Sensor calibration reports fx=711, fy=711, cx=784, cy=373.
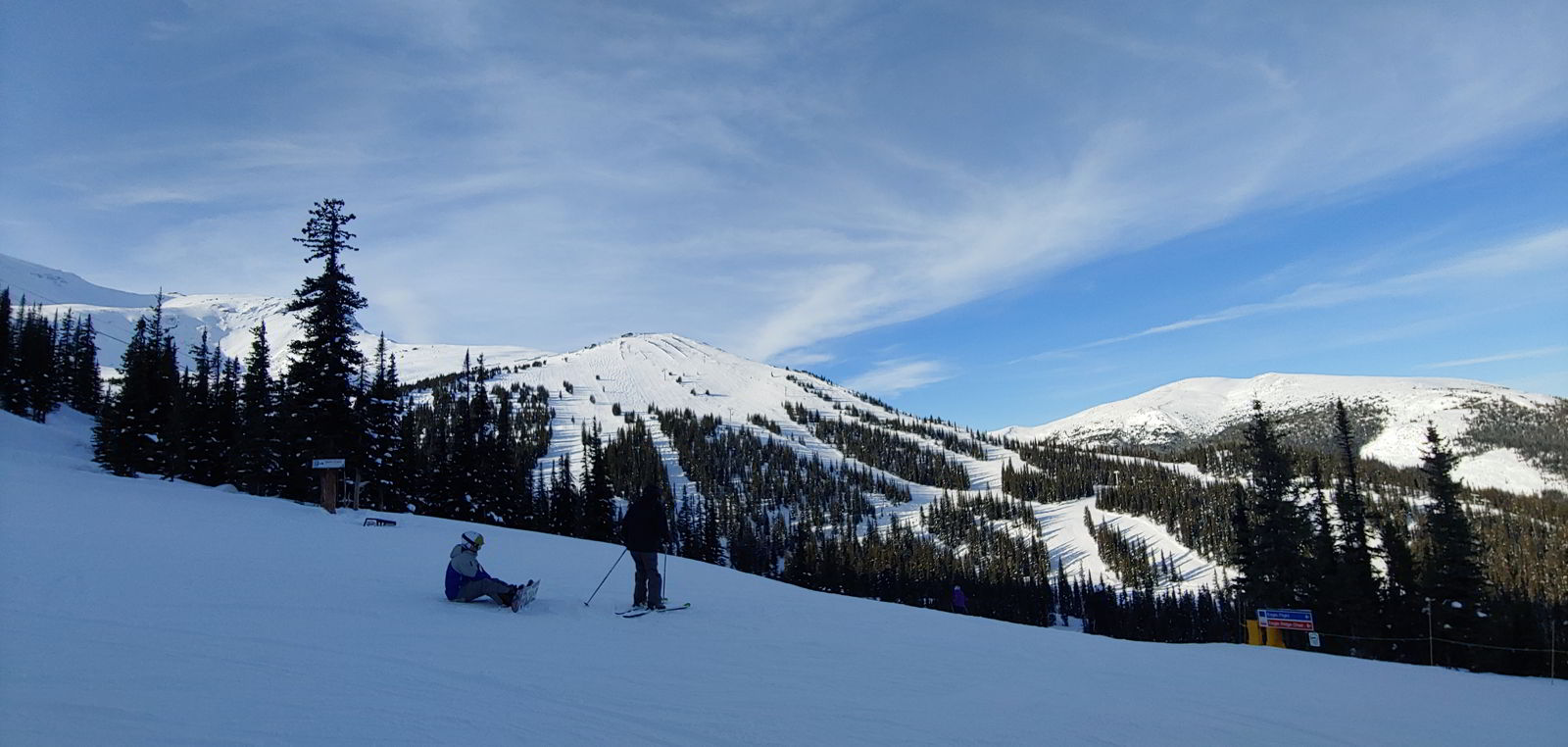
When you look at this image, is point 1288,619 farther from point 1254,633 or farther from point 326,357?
point 326,357

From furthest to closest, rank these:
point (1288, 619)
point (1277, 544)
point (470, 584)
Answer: point (1277, 544), point (1288, 619), point (470, 584)

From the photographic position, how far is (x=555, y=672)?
24.4ft

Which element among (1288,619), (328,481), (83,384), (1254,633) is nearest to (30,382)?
(83,384)

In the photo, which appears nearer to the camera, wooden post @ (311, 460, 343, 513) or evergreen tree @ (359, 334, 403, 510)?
wooden post @ (311, 460, 343, 513)

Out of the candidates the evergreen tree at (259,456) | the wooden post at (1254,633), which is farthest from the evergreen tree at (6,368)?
the wooden post at (1254,633)

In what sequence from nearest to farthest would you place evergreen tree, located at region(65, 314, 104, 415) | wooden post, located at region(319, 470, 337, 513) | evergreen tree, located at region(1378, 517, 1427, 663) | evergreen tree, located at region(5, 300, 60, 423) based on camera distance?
1. wooden post, located at region(319, 470, 337, 513)
2. evergreen tree, located at region(1378, 517, 1427, 663)
3. evergreen tree, located at region(5, 300, 60, 423)
4. evergreen tree, located at region(65, 314, 104, 415)

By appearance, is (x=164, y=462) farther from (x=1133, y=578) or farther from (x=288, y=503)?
(x=1133, y=578)

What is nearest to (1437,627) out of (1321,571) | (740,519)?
(1321,571)

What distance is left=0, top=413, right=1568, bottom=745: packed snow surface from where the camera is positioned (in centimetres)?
514

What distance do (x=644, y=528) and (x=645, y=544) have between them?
0.90 feet

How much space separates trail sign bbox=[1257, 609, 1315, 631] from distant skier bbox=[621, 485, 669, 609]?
13.8 m

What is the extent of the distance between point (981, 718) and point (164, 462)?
52.5m

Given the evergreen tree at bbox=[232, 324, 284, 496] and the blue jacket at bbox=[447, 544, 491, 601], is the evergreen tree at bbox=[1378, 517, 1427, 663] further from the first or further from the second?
the evergreen tree at bbox=[232, 324, 284, 496]

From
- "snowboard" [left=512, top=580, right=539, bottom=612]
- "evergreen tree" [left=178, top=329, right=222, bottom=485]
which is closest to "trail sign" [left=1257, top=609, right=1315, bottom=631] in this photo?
"snowboard" [left=512, top=580, right=539, bottom=612]
